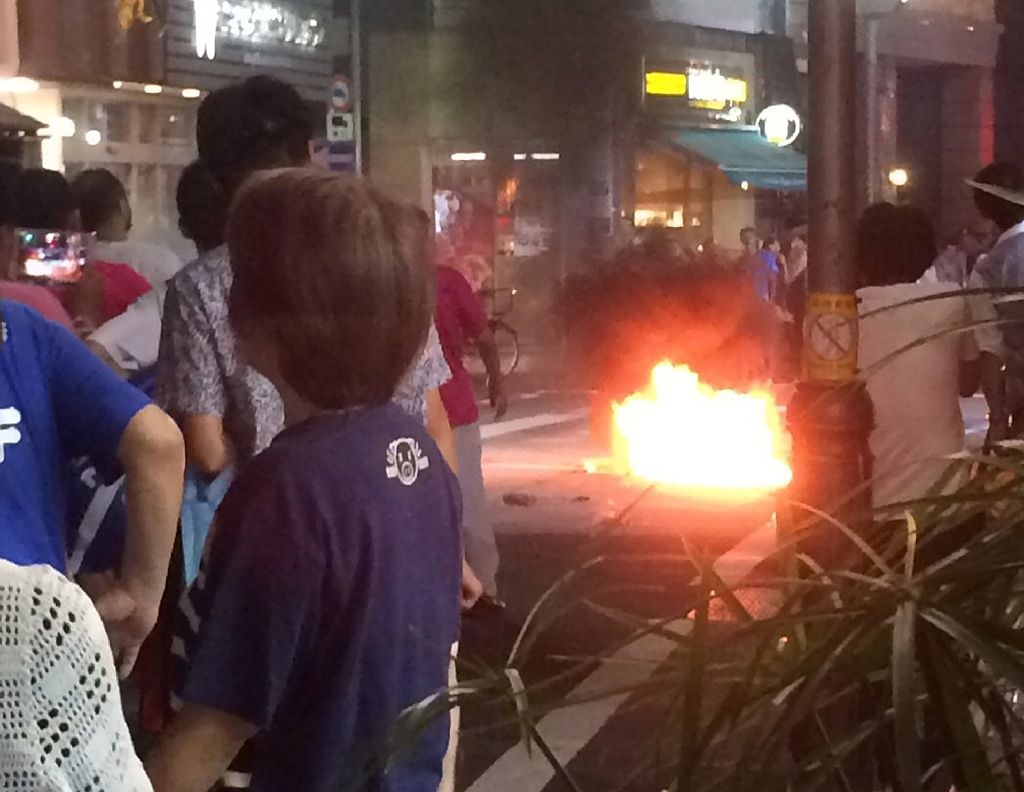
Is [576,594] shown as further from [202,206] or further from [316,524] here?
[202,206]

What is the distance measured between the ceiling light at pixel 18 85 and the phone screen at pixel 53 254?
1319cm

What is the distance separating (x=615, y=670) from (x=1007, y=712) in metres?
0.38

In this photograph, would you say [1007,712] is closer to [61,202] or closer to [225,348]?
[225,348]

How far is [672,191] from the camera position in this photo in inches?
1106

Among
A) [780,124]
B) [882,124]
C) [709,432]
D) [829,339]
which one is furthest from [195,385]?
[882,124]

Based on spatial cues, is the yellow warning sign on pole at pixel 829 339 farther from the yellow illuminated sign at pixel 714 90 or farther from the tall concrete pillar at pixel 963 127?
the tall concrete pillar at pixel 963 127

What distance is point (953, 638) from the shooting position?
4.35ft

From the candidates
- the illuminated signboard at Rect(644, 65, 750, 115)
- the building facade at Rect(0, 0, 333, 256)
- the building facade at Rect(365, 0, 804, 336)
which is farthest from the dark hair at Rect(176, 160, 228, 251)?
the illuminated signboard at Rect(644, 65, 750, 115)

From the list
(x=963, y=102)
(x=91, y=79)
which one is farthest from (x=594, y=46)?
(x=963, y=102)

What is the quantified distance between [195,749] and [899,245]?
3.60 meters

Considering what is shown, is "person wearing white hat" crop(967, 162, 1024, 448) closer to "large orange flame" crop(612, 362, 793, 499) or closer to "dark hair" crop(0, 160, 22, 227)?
"dark hair" crop(0, 160, 22, 227)

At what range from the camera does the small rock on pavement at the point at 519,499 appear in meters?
11.2

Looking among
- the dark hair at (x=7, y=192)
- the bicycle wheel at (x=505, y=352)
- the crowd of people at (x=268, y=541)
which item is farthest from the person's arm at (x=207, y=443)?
the bicycle wheel at (x=505, y=352)

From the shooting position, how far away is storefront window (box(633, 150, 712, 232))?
90.0 ft
